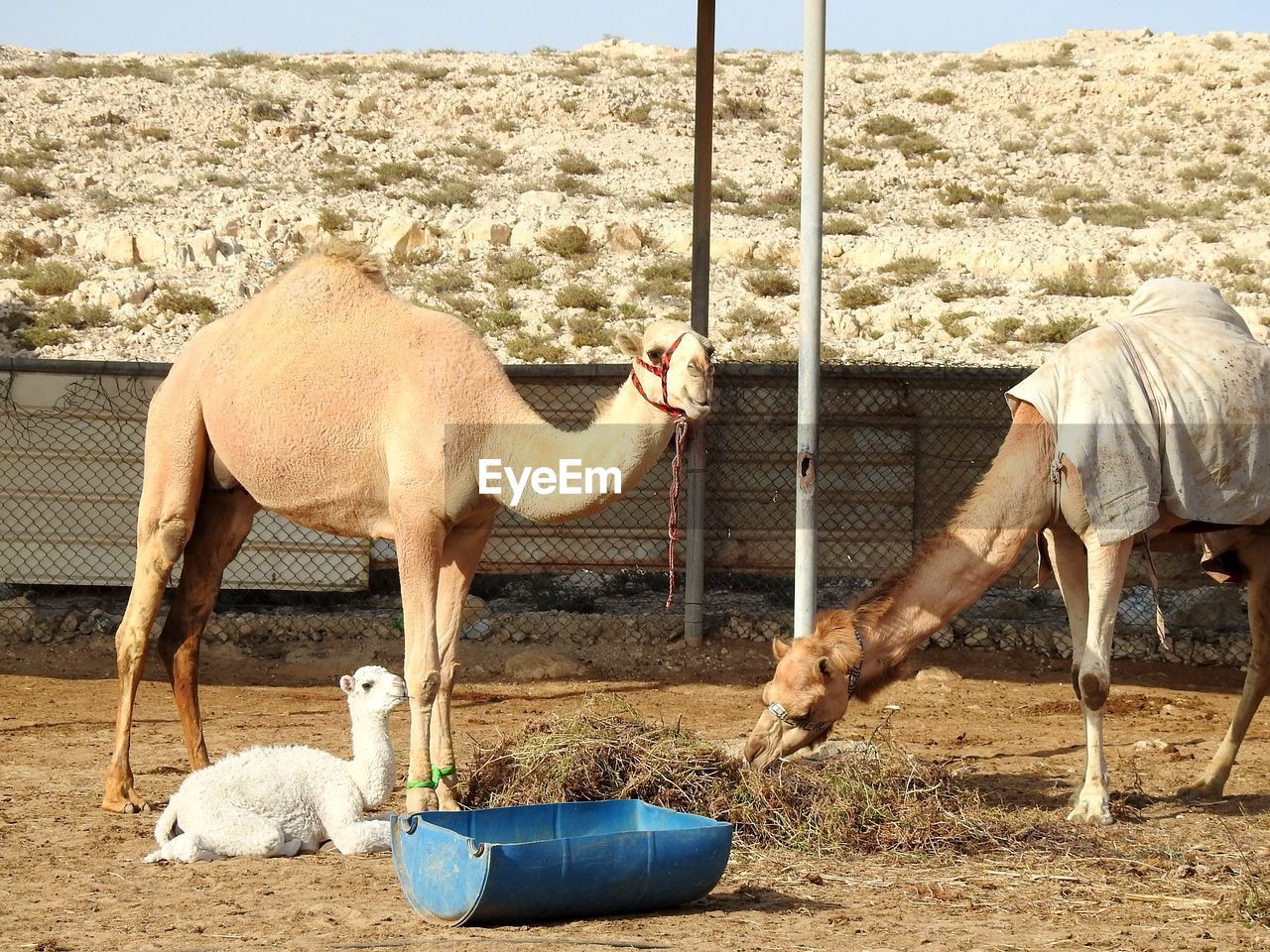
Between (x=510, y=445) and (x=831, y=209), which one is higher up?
(x=831, y=209)

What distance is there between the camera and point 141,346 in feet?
72.1

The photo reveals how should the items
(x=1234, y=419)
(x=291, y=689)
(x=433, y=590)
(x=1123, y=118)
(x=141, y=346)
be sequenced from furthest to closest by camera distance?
(x=1123, y=118), (x=141, y=346), (x=291, y=689), (x=1234, y=419), (x=433, y=590)

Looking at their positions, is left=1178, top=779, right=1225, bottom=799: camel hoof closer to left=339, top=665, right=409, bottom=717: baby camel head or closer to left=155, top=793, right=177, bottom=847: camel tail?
left=339, top=665, right=409, bottom=717: baby camel head

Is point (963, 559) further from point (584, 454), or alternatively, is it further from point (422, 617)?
point (422, 617)

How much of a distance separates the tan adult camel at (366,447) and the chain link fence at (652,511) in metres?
4.39

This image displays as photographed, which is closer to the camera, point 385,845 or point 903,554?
point 385,845

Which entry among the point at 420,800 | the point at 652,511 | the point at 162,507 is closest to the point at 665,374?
the point at 420,800

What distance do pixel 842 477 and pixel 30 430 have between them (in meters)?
6.44

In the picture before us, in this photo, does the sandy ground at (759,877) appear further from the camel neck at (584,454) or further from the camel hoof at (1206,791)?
the camel neck at (584,454)

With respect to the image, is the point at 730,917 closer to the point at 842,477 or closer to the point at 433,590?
the point at 433,590

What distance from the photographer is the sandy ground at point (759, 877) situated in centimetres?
450

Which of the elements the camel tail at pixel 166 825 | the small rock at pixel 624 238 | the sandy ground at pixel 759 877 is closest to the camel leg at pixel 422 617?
the sandy ground at pixel 759 877

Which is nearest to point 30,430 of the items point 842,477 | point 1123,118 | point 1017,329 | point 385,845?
point 842,477

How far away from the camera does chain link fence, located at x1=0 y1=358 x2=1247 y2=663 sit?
11.6m
